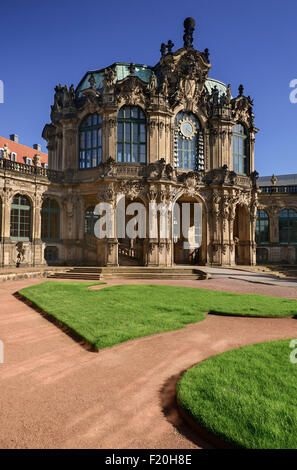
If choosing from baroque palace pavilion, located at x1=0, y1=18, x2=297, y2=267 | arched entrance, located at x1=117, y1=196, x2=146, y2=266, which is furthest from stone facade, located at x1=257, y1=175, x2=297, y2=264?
arched entrance, located at x1=117, y1=196, x2=146, y2=266

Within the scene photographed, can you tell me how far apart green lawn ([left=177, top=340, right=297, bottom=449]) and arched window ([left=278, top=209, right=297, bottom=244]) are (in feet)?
114

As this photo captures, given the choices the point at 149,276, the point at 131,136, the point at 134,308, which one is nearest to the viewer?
the point at 134,308

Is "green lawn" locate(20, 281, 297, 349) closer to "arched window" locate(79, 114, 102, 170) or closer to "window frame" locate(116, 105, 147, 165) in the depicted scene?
"window frame" locate(116, 105, 147, 165)

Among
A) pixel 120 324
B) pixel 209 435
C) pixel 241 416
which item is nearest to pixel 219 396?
pixel 241 416

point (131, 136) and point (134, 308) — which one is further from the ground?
point (131, 136)

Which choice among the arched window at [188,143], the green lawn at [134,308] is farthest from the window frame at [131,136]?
the green lawn at [134,308]

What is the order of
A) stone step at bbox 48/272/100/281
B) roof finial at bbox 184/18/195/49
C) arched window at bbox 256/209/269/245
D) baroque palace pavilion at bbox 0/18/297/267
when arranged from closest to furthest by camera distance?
stone step at bbox 48/272/100/281
baroque palace pavilion at bbox 0/18/297/267
roof finial at bbox 184/18/195/49
arched window at bbox 256/209/269/245

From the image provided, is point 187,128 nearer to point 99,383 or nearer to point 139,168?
point 139,168

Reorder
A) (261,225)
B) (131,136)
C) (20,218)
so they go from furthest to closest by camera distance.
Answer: (261,225)
(131,136)
(20,218)

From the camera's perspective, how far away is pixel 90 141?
30.5m

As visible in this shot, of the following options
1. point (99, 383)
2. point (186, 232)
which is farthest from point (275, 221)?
point (99, 383)

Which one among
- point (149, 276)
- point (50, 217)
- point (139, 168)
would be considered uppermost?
point (139, 168)

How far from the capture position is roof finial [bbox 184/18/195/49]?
32131mm

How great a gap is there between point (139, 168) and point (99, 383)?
2498cm
